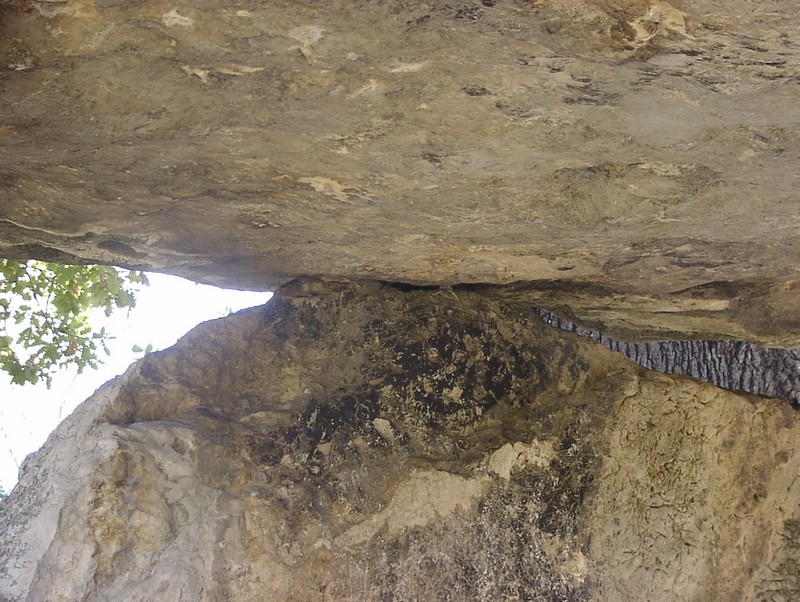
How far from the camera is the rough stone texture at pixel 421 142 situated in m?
1.36

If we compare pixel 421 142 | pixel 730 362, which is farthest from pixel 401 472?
pixel 730 362

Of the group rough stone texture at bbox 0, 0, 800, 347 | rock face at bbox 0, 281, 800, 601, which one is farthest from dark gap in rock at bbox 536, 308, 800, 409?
rough stone texture at bbox 0, 0, 800, 347

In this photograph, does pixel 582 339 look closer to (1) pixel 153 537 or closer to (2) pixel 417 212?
(2) pixel 417 212

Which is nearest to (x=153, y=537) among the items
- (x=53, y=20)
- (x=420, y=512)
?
(x=420, y=512)

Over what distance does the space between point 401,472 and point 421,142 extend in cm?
98

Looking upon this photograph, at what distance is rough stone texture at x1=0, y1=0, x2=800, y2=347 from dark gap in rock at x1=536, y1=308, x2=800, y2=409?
1245mm

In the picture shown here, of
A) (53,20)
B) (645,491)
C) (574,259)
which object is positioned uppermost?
(53,20)

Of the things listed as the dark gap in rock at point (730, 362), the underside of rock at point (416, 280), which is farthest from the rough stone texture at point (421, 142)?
the dark gap in rock at point (730, 362)

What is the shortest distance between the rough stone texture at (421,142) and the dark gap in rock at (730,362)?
1.25 m

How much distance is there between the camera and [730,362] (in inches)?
153

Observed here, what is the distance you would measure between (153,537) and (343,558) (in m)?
0.48

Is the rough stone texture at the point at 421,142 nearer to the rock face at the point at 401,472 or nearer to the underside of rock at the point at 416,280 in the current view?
the underside of rock at the point at 416,280

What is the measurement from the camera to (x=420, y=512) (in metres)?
2.26

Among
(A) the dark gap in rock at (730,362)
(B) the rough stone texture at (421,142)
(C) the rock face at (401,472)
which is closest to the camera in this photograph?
(B) the rough stone texture at (421,142)
